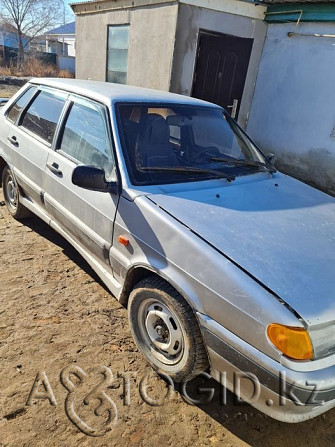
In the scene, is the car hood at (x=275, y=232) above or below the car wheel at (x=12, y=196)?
above

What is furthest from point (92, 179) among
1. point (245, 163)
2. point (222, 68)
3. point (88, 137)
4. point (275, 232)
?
point (222, 68)

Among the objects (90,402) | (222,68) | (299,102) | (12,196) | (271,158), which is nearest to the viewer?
(90,402)

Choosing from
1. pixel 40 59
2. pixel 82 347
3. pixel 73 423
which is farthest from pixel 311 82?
pixel 40 59

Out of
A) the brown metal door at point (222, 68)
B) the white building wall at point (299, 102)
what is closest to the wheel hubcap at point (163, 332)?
the white building wall at point (299, 102)

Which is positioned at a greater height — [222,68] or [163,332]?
[222,68]

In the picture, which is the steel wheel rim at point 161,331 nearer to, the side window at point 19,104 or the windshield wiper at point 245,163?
the windshield wiper at point 245,163

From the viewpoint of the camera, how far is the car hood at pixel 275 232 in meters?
1.77

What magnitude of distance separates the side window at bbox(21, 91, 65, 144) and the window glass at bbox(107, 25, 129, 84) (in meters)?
5.24

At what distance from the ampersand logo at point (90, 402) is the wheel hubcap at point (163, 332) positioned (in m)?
0.36

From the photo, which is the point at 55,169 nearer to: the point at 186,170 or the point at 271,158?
the point at 186,170

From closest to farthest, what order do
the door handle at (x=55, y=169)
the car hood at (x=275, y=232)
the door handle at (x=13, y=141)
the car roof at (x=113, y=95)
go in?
1. the car hood at (x=275, y=232)
2. the car roof at (x=113, y=95)
3. the door handle at (x=55, y=169)
4. the door handle at (x=13, y=141)

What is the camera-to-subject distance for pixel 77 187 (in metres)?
2.87

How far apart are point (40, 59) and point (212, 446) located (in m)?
37.7

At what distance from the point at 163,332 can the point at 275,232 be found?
3.21 feet
